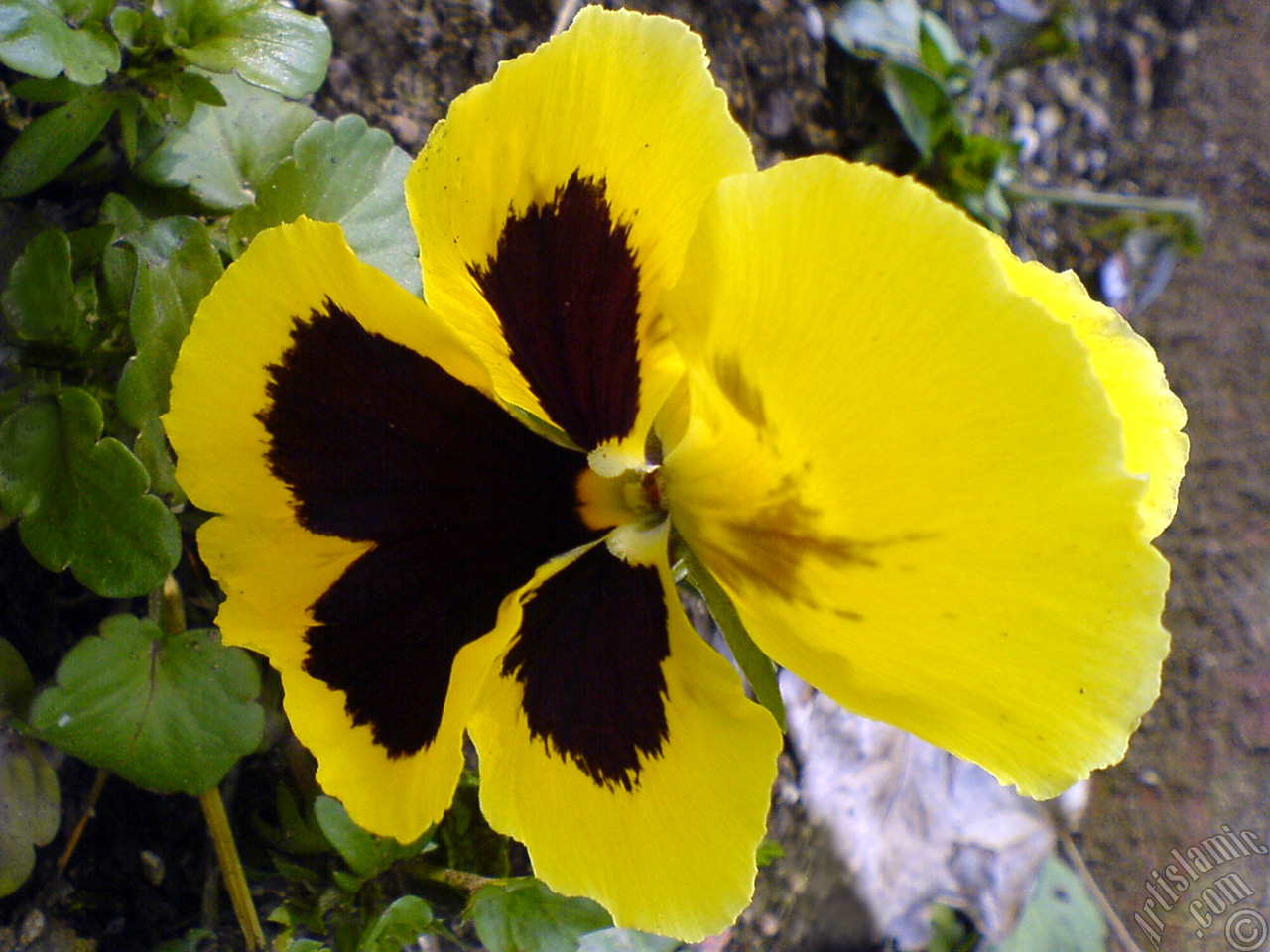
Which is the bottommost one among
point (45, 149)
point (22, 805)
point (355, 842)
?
point (355, 842)

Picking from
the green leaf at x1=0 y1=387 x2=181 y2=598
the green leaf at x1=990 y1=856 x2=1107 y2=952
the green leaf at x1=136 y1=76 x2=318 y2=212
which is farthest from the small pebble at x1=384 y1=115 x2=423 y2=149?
the green leaf at x1=990 y1=856 x2=1107 y2=952

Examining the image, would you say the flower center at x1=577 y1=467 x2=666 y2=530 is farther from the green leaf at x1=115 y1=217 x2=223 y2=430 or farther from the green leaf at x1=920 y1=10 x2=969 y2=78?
the green leaf at x1=920 y1=10 x2=969 y2=78

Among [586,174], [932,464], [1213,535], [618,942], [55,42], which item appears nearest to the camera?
[932,464]

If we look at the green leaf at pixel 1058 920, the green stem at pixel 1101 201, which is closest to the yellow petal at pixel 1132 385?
the green leaf at pixel 1058 920

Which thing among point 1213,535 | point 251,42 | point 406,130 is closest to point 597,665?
point 251,42

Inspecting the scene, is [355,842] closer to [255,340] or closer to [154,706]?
[154,706]

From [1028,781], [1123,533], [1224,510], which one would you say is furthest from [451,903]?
[1224,510]
